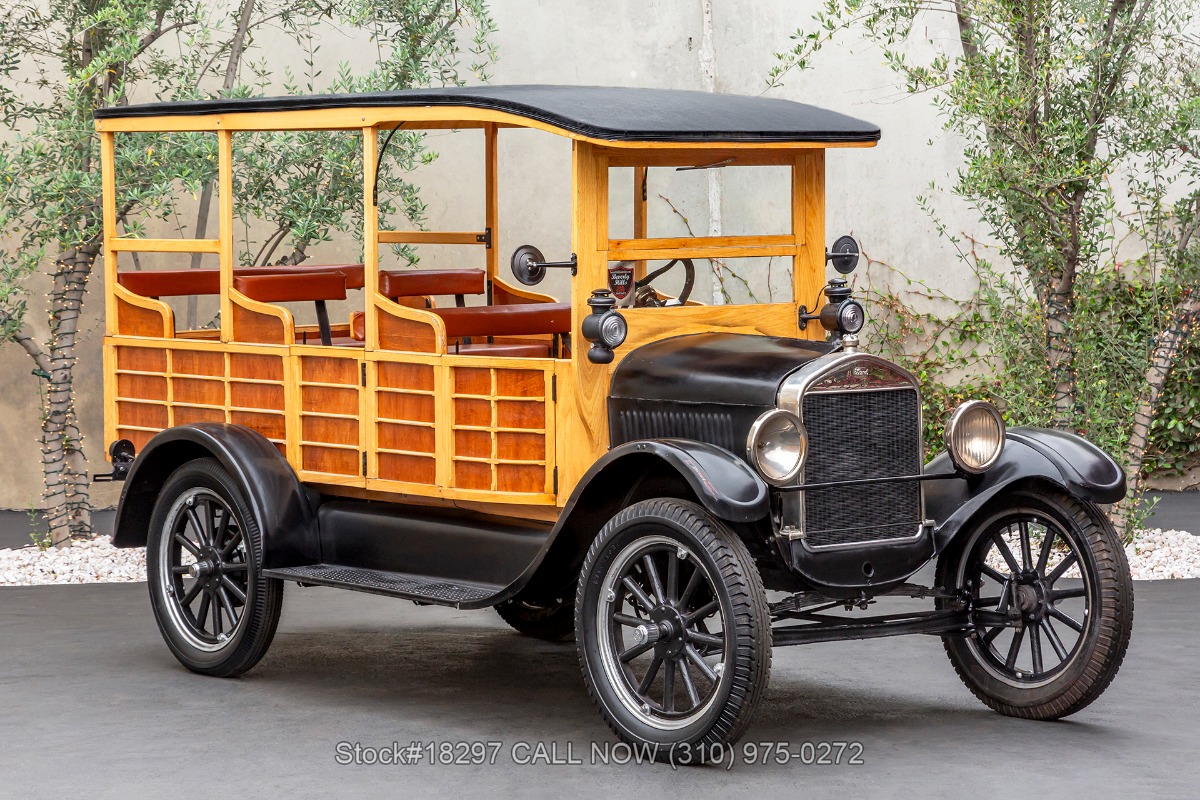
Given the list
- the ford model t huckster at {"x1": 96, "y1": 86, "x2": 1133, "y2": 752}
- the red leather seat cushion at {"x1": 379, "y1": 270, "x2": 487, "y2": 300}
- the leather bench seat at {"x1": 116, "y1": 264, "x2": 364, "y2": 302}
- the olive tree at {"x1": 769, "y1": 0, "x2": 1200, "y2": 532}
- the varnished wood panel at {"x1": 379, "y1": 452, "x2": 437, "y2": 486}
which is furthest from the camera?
the olive tree at {"x1": 769, "y1": 0, "x2": 1200, "y2": 532}

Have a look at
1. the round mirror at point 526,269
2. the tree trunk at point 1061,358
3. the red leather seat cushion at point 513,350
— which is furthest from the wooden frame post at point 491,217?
the tree trunk at point 1061,358

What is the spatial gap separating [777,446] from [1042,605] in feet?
3.64

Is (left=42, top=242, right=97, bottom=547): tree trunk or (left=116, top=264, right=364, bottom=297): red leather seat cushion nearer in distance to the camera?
(left=116, top=264, right=364, bottom=297): red leather seat cushion

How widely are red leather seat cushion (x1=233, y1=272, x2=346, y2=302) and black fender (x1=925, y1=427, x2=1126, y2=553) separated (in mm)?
2621

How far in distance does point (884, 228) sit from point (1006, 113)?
3178 mm

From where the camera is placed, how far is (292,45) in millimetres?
10211

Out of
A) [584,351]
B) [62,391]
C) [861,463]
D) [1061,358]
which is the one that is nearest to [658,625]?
[861,463]

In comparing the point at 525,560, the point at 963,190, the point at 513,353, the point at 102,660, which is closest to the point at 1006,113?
the point at 963,190

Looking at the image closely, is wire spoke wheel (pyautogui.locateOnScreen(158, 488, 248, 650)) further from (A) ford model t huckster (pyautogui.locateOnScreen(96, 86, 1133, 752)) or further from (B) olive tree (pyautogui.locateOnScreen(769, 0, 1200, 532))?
(B) olive tree (pyautogui.locateOnScreen(769, 0, 1200, 532))

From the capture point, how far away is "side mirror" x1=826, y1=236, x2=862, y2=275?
5512mm

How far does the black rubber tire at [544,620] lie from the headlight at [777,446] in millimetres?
2120

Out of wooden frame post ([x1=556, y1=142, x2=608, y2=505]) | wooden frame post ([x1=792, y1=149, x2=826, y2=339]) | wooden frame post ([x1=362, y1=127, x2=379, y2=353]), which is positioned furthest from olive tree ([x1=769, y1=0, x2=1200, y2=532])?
wooden frame post ([x1=556, y1=142, x2=608, y2=505])

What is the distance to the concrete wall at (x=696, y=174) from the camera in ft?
34.7

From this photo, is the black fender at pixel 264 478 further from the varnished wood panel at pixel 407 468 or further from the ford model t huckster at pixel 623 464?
the varnished wood panel at pixel 407 468
